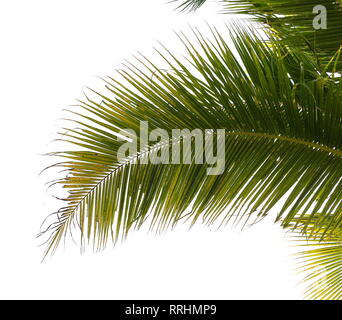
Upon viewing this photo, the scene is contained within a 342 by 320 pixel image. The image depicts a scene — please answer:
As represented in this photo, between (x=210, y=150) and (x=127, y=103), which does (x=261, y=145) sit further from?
(x=127, y=103)

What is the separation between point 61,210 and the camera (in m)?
2.06

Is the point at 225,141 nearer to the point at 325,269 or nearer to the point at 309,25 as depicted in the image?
the point at 309,25

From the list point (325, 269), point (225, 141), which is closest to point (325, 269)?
point (325, 269)

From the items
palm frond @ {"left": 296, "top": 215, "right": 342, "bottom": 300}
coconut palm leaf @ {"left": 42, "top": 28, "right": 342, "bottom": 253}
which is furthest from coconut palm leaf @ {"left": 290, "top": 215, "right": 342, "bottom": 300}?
coconut palm leaf @ {"left": 42, "top": 28, "right": 342, "bottom": 253}

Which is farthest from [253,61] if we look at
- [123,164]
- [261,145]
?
[123,164]

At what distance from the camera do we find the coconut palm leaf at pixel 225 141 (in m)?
1.92

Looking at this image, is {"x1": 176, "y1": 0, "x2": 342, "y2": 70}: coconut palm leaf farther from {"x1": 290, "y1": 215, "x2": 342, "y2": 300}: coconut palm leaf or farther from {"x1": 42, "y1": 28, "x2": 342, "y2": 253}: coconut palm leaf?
{"x1": 290, "y1": 215, "x2": 342, "y2": 300}: coconut palm leaf

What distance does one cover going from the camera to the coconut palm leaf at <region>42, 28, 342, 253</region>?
1.92 m

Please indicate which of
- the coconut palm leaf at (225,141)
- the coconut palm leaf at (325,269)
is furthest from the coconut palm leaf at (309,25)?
the coconut palm leaf at (325,269)

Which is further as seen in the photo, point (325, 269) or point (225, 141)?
point (325, 269)

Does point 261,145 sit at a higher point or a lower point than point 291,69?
lower

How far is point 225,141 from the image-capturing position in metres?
1.96

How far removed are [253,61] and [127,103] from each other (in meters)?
0.46

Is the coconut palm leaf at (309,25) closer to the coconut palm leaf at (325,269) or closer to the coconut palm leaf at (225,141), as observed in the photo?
the coconut palm leaf at (225,141)
